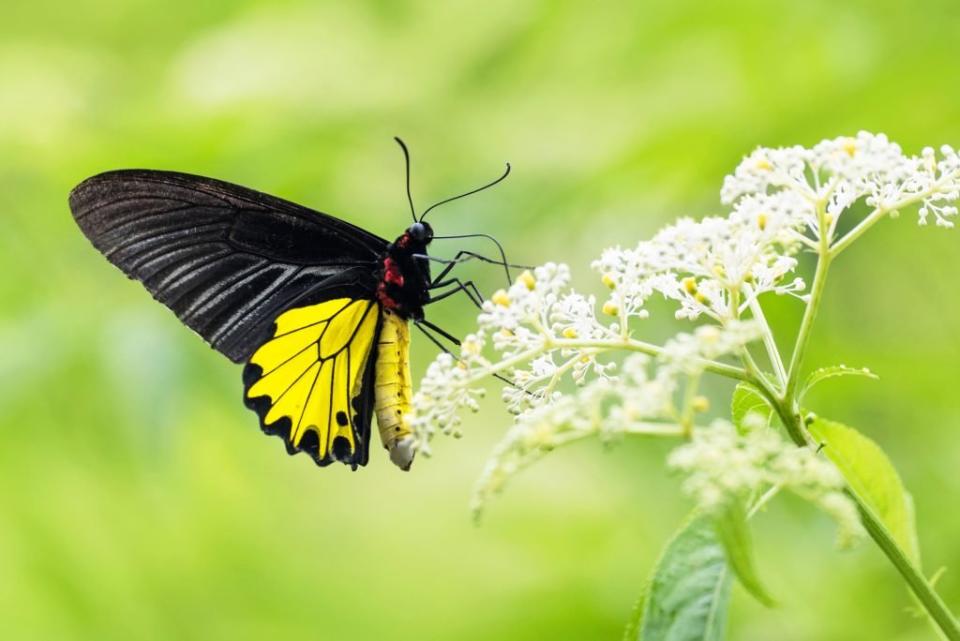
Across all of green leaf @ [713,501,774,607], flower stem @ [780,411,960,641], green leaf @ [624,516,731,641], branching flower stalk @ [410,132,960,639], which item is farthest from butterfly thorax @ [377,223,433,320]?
green leaf @ [713,501,774,607]

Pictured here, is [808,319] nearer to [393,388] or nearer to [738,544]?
[738,544]

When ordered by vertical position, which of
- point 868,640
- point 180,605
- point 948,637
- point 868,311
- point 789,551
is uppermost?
point 868,311

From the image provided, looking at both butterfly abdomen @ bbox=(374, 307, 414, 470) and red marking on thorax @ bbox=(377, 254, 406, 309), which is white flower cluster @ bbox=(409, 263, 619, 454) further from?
red marking on thorax @ bbox=(377, 254, 406, 309)

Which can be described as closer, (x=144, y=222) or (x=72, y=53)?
(x=144, y=222)

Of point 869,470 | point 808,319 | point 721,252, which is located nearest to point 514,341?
point 721,252

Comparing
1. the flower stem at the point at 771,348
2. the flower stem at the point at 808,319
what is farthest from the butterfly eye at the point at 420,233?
the flower stem at the point at 808,319

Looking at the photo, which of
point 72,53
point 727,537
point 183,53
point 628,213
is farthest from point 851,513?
point 72,53

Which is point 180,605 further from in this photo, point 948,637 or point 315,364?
point 948,637
